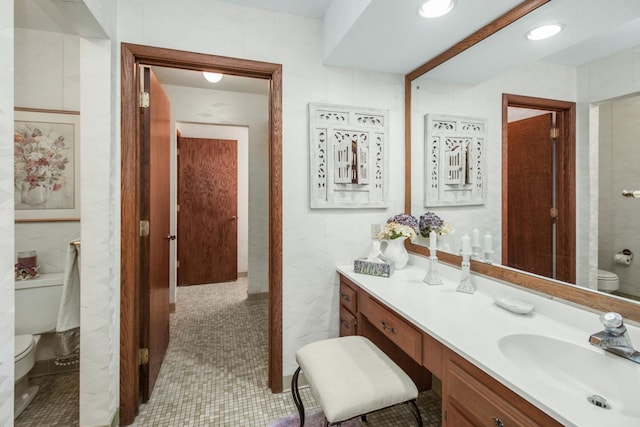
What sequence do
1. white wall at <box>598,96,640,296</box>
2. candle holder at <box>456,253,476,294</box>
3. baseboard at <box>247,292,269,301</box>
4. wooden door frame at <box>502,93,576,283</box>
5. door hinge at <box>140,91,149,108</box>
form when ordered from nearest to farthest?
white wall at <box>598,96,640,296</box>, wooden door frame at <box>502,93,576,283</box>, candle holder at <box>456,253,476,294</box>, door hinge at <box>140,91,149,108</box>, baseboard at <box>247,292,269,301</box>

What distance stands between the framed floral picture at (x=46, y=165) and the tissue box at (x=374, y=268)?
2063 millimetres

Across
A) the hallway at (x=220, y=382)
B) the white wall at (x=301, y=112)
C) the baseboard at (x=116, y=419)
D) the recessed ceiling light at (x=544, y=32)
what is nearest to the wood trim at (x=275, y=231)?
the white wall at (x=301, y=112)

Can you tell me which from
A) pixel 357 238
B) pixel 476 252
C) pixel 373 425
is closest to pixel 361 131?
pixel 357 238

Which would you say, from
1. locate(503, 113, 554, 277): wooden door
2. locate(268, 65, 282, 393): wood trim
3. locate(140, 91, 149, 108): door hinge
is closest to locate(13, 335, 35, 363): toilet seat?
locate(268, 65, 282, 393): wood trim

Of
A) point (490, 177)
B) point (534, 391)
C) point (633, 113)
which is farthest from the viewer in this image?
point (490, 177)

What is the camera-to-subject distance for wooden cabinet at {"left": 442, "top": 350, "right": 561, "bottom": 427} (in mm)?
778

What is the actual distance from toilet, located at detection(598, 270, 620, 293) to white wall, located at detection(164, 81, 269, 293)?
9.14ft

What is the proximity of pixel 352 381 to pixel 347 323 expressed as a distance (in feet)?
2.37

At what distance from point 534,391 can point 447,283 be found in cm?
95

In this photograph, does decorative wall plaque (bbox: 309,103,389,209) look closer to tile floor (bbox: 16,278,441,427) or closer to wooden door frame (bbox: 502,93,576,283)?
wooden door frame (bbox: 502,93,576,283)

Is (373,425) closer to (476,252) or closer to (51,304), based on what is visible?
(476,252)

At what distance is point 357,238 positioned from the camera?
210 cm

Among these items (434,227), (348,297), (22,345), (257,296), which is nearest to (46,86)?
(22,345)

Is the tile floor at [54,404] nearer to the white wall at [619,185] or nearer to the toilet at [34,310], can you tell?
the toilet at [34,310]
